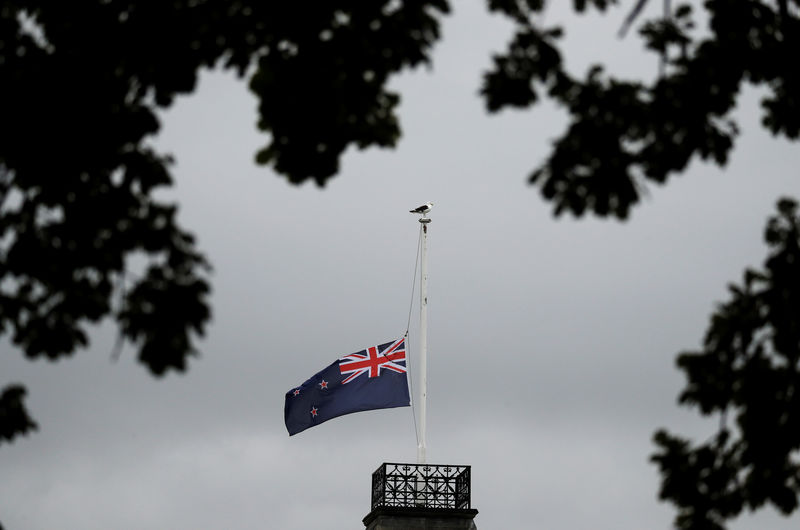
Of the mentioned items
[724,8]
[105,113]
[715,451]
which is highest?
[724,8]

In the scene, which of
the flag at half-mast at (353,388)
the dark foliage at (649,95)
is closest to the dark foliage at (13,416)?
the dark foliage at (649,95)

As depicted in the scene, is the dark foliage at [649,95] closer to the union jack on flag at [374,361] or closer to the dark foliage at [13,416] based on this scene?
the dark foliage at [13,416]

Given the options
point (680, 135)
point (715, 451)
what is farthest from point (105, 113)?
point (715, 451)

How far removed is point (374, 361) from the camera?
30.4 meters

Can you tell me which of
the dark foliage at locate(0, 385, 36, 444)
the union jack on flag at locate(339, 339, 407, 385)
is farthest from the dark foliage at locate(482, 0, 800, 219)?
the union jack on flag at locate(339, 339, 407, 385)

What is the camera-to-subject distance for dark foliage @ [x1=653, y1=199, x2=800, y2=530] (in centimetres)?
1035

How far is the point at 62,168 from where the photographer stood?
387 inches

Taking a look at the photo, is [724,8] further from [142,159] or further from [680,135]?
[142,159]

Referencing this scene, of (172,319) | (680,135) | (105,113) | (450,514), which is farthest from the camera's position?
(450,514)

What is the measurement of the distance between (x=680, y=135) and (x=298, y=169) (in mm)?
2934

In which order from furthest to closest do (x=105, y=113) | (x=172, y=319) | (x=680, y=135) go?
1. (x=680, y=135)
2. (x=105, y=113)
3. (x=172, y=319)

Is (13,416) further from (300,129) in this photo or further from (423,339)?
(423,339)

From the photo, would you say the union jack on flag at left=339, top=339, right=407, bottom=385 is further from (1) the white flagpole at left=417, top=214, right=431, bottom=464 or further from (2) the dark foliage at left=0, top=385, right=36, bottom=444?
(2) the dark foliage at left=0, top=385, right=36, bottom=444

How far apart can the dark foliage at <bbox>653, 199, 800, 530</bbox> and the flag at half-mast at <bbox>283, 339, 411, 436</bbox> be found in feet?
65.3
